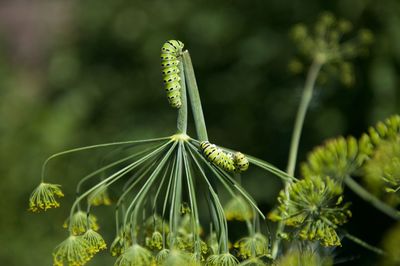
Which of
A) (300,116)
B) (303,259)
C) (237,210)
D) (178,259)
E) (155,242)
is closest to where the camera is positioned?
(178,259)

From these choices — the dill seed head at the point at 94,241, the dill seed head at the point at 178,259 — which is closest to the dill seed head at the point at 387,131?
the dill seed head at the point at 178,259

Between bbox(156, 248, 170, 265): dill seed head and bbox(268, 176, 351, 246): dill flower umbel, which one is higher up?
bbox(268, 176, 351, 246): dill flower umbel

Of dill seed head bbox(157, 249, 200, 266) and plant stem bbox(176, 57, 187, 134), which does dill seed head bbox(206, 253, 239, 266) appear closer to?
dill seed head bbox(157, 249, 200, 266)

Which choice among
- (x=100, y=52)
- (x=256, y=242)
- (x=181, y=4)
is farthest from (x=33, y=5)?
(x=256, y=242)

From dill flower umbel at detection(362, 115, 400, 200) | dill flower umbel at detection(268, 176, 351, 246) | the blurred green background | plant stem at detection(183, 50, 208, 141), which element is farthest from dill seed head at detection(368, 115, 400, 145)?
the blurred green background

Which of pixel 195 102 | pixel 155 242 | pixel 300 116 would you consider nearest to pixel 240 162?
pixel 195 102

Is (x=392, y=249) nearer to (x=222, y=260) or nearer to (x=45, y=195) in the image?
(x=222, y=260)
